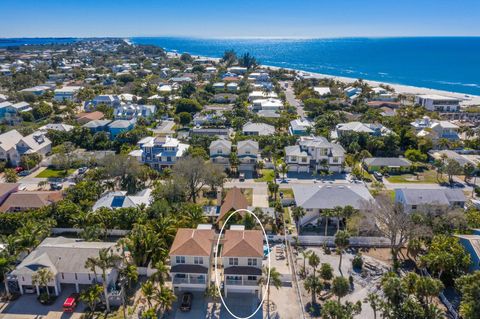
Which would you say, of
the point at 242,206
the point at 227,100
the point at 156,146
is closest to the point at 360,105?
the point at 227,100

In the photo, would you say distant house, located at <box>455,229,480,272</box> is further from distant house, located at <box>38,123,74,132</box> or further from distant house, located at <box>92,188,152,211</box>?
distant house, located at <box>38,123,74,132</box>

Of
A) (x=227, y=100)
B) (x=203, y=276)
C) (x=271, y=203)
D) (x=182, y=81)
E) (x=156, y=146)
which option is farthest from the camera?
(x=182, y=81)

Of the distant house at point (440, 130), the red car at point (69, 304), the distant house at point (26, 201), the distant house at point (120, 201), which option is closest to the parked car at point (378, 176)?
the distant house at point (440, 130)

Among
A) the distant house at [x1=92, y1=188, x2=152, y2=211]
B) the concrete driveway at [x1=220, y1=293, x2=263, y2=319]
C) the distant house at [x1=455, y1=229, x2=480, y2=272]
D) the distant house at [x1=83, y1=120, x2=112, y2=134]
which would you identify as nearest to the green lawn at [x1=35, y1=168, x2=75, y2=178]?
the distant house at [x1=83, y1=120, x2=112, y2=134]

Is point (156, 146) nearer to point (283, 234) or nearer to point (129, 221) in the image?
point (129, 221)

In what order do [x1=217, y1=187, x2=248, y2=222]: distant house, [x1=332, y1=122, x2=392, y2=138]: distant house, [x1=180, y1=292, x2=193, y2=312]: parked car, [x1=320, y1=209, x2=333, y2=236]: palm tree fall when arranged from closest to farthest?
[x1=180, y1=292, x2=193, y2=312]: parked car → [x1=320, y1=209, x2=333, y2=236]: palm tree → [x1=217, y1=187, x2=248, y2=222]: distant house → [x1=332, y1=122, x2=392, y2=138]: distant house

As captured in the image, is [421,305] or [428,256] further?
[428,256]

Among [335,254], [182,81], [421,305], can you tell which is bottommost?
[335,254]
